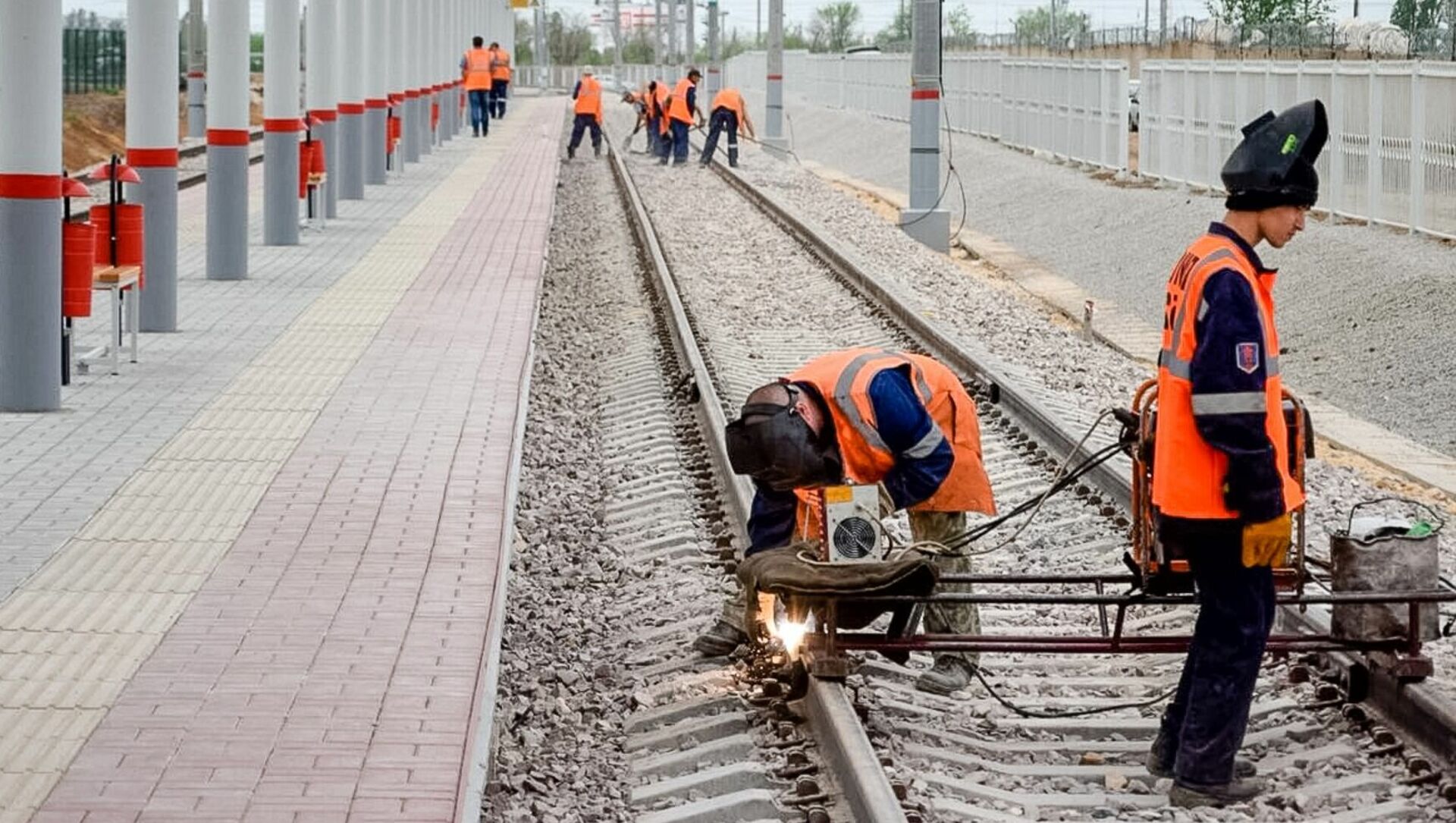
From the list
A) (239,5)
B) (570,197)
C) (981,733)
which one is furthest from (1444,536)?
(570,197)

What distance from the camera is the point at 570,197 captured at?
34938 mm

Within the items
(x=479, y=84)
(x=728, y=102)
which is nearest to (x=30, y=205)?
(x=728, y=102)

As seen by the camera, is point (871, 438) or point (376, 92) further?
point (376, 92)

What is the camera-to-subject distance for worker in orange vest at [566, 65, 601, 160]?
41.7m

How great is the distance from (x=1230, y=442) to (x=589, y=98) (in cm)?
3696

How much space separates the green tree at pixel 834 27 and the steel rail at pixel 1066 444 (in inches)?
3744

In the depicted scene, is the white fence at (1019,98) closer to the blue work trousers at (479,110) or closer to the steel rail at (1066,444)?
the blue work trousers at (479,110)

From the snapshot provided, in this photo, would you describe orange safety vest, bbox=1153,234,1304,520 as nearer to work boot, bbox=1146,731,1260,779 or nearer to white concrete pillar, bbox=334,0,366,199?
work boot, bbox=1146,731,1260,779

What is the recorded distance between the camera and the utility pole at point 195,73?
51594mm

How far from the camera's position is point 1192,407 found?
6.14 metres

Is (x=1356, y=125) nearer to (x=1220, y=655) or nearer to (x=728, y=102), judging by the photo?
(x=728, y=102)

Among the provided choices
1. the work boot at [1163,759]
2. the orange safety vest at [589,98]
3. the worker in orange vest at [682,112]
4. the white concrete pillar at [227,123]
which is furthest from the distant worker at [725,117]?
the work boot at [1163,759]

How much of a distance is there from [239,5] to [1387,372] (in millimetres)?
9654

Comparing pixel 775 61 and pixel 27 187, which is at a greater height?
pixel 775 61
